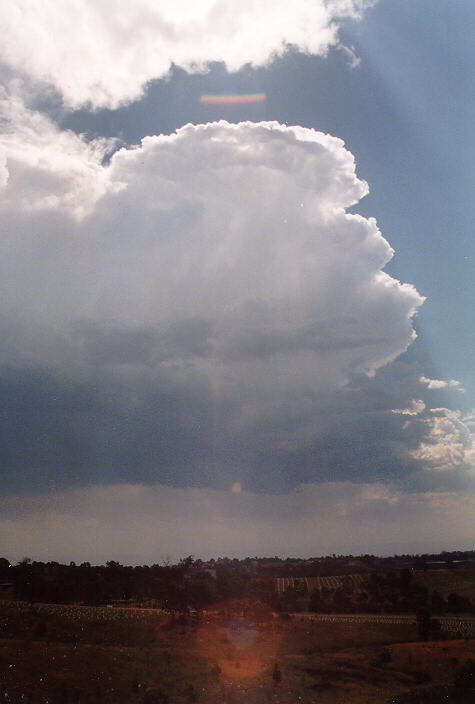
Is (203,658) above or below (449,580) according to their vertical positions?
above

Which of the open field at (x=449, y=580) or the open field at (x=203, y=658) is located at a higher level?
the open field at (x=203, y=658)

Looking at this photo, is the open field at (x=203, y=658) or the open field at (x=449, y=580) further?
the open field at (x=449, y=580)

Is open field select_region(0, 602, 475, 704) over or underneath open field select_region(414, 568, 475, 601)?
over

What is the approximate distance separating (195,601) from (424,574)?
69.3 metres

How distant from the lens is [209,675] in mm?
44656

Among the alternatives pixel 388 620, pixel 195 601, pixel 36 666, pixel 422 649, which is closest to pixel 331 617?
pixel 388 620

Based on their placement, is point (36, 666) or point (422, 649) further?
point (422, 649)

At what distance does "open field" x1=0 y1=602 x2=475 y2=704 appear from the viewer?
3922 centimetres

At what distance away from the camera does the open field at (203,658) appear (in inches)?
1544

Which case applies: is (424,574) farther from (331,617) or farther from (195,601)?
(195,601)

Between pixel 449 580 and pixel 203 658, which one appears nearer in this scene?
pixel 203 658

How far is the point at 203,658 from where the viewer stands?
165 feet

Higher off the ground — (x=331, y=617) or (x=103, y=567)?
(x=103, y=567)

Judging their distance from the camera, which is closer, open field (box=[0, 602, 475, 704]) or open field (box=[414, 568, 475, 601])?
open field (box=[0, 602, 475, 704])
